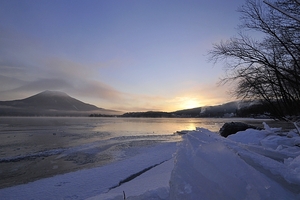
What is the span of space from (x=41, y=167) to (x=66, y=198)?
3857 mm

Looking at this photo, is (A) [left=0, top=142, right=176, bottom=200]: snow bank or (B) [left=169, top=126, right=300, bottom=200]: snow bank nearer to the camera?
(B) [left=169, top=126, right=300, bottom=200]: snow bank

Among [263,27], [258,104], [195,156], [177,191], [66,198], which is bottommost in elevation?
[66,198]

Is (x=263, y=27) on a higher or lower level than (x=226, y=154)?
higher

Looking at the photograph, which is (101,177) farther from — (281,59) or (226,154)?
(281,59)

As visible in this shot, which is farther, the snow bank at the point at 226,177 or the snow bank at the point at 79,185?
the snow bank at the point at 79,185

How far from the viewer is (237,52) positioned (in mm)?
5496

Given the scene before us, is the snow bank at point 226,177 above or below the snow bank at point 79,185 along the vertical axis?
above

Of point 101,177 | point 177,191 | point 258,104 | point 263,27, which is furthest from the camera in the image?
point 258,104

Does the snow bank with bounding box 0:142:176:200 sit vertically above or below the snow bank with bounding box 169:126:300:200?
below

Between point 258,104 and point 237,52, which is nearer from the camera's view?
point 237,52

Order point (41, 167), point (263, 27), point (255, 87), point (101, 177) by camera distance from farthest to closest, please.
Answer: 1. point (41, 167)
2. point (101, 177)
3. point (255, 87)
4. point (263, 27)

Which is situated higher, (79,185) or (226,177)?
(226,177)

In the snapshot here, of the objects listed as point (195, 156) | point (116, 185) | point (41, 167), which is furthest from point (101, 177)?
point (195, 156)

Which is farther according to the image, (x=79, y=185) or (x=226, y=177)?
(x=79, y=185)
